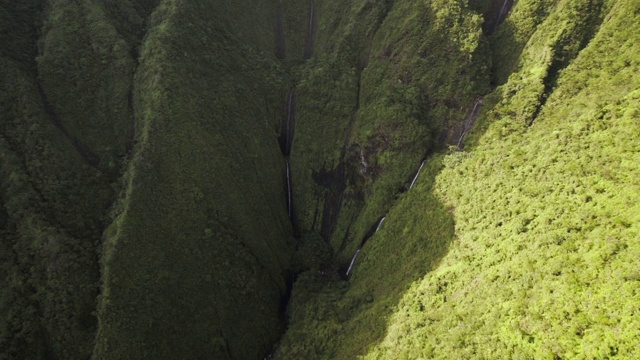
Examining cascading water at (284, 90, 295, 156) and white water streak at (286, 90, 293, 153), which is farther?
white water streak at (286, 90, 293, 153)

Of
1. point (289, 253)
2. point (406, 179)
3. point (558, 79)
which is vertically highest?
point (558, 79)

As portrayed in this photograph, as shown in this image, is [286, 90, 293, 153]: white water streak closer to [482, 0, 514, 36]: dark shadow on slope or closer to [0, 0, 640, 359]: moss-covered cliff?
[0, 0, 640, 359]: moss-covered cliff

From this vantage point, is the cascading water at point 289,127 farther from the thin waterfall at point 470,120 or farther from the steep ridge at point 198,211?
the thin waterfall at point 470,120

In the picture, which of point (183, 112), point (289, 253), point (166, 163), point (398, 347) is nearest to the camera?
Answer: point (398, 347)

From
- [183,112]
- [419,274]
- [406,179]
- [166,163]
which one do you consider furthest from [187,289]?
[406,179]

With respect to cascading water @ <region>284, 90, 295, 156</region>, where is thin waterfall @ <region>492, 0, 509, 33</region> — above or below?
above

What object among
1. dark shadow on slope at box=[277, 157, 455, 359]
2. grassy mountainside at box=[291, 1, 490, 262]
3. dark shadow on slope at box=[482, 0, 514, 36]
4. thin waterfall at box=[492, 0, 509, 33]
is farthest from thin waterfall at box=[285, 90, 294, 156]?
thin waterfall at box=[492, 0, 509, 33]

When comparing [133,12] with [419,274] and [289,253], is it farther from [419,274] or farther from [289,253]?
[419,274]
